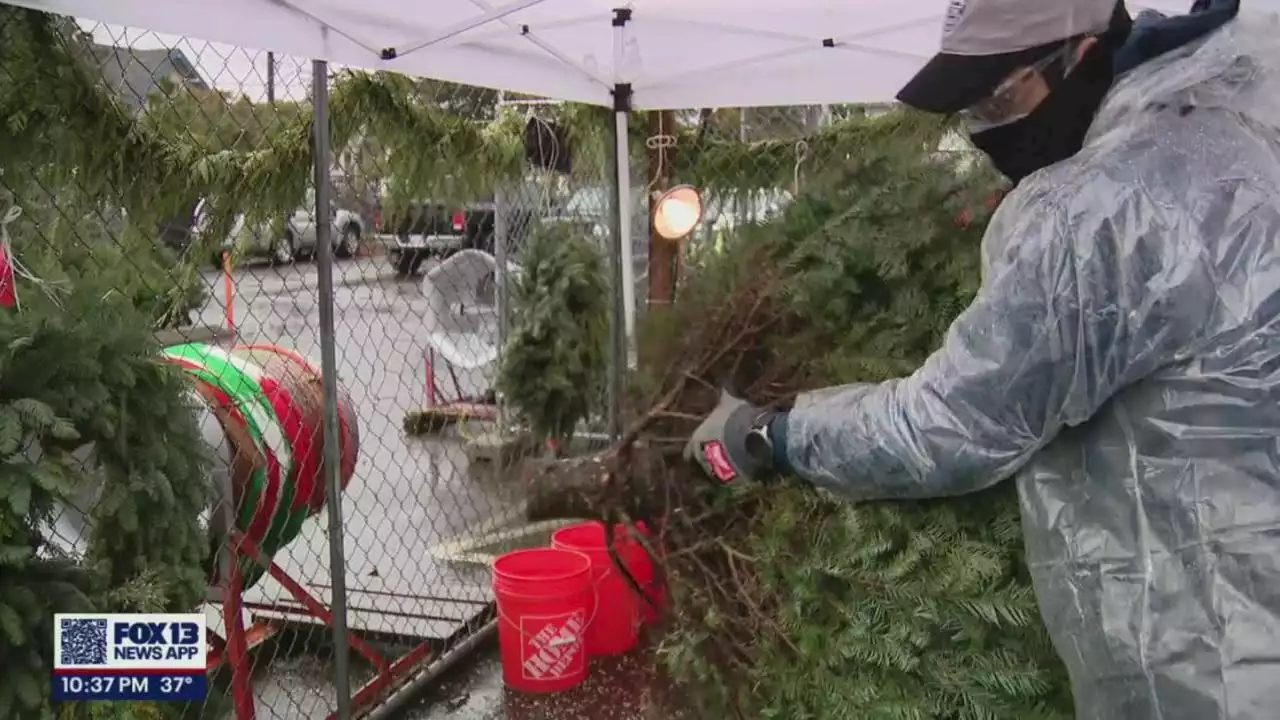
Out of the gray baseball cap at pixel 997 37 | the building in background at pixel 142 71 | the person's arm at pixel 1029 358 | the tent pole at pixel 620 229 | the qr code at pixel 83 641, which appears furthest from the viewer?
the tent pole at pixel 620 229

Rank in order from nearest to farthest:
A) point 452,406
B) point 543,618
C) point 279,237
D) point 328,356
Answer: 1. point 328,356
2. point 279,237
3. point 543,618
4. point 452,406

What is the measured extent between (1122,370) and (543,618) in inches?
89.0

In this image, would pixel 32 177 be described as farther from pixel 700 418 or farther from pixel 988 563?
pixel 988 563

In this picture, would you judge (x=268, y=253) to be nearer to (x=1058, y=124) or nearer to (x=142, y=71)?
(x=142, y=71)

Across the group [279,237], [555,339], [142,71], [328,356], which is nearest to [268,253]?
[279,237]

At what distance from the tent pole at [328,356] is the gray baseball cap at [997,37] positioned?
5.20ft

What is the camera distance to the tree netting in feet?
4.61

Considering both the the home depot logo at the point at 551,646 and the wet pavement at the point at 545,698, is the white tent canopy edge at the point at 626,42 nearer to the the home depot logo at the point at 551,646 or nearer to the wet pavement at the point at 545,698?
the the home depot logo at the point at 551,646

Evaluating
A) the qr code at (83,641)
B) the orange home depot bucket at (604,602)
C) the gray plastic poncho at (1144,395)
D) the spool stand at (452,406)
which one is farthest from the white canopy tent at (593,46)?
the spool stand at (452,406)

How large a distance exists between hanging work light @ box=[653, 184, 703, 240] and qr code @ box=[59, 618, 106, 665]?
2.53m

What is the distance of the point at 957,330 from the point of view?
4.19 feet

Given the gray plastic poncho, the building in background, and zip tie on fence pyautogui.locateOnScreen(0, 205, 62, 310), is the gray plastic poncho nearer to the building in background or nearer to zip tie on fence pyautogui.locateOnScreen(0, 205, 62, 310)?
zip tie on fence pyautogui.locateOnScreen(0, 205, 62, 310)

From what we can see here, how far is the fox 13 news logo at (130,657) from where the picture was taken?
66.2 inches

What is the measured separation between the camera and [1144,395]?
1.24 meters
